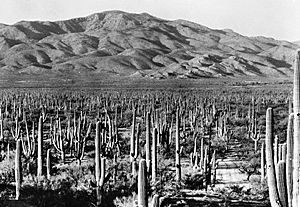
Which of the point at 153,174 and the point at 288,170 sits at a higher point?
the point at 288,170

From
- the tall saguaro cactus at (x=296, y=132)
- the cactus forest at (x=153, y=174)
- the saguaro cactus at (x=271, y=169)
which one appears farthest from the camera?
the cactus forest at (x=153, y=174)

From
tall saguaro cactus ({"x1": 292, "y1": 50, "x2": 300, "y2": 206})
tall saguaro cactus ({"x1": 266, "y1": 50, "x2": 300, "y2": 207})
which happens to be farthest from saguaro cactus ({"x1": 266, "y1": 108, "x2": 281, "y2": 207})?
tall saguaro cactus ({"x1": 292, "y1": 50, "x2": 300, "y2": 206})

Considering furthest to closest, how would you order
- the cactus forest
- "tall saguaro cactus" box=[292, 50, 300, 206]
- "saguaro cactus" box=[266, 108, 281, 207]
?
the cactus forest < "saguaro cactus" box=[266, 108, 281, 207] < "tall saguaro cactus" box=[292, 50, 300, 206]

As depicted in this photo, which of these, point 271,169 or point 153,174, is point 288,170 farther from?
point 153,174

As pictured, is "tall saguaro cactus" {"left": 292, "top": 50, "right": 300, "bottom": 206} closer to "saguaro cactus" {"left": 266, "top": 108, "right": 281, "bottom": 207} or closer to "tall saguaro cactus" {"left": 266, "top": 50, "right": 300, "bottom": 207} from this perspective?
"tall saguaro cactus" {"left": 266, "top": 50, "right": 300, "bottom": 207}

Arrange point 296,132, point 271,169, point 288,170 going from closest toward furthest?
point 296,132 → point 271,169 → point 288,170

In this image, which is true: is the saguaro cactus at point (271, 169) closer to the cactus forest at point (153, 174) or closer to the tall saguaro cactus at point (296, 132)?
the cactus forest at point (153, 174)

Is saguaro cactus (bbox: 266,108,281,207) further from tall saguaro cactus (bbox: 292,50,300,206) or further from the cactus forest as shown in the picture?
tall saguaro cactus (bbox: 292,50,300,206)

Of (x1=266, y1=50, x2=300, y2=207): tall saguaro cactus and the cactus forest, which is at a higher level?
(x1=266, y1=50, x2=300, y2=207): tall saguaro cactus

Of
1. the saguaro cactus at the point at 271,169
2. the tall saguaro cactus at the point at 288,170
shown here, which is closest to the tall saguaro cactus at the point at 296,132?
→ the tall saguaro cactus at the point at 288,170

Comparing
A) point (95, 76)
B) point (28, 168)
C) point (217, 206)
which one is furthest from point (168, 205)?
point (95, 76)

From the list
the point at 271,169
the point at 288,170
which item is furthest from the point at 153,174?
the point at 271,169

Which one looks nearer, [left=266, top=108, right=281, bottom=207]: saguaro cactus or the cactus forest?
[left=266, top=108, right=281, bottom=207]: saguaro cactus

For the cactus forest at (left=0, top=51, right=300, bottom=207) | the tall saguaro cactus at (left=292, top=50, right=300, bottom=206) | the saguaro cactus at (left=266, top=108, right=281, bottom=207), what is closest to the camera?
the tall saguaro cactus at (left=292, top=50, right=300, bottom=206)
